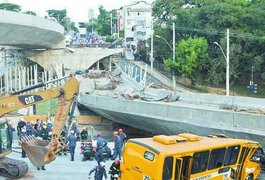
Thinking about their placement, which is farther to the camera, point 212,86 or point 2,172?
point 212,86

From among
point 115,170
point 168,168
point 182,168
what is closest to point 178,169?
point 182,168

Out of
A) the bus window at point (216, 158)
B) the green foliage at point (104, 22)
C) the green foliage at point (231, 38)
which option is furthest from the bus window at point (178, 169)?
the green foliage at point (104, 22)

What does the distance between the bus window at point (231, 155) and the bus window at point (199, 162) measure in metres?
0.96

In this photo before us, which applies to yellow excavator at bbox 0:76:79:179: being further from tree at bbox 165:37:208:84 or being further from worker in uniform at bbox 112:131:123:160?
tree at bbox 165:37:208:84

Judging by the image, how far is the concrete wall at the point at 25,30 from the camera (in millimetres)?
32906

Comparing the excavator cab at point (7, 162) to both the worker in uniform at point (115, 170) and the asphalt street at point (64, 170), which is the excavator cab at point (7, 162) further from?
the worker in uniform at point (115, 170)

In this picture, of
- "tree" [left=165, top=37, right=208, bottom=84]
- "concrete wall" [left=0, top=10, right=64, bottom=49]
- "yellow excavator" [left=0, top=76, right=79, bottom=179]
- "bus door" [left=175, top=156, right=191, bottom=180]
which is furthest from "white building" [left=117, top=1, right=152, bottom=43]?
"bus door" [left=175, top=156, right=191, bottom=180]

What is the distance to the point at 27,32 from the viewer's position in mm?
38375

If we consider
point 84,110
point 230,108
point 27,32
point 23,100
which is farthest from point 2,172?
point 27,32

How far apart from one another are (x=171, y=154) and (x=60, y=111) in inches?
239

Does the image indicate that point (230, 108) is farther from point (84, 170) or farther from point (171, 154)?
point (171, 154)

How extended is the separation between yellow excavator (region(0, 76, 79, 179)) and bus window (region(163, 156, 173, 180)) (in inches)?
224

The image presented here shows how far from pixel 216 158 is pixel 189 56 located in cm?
3709

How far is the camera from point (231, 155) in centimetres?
1361
